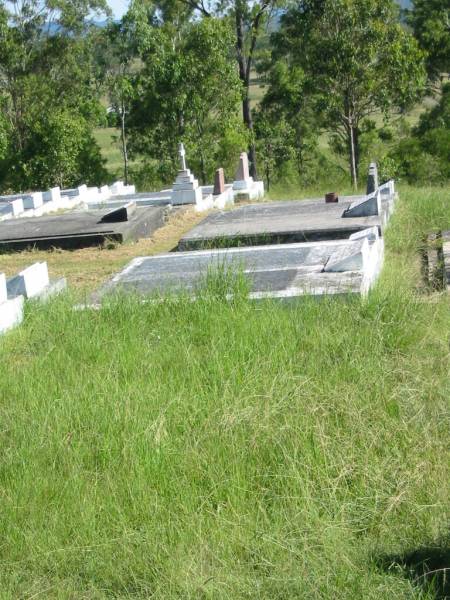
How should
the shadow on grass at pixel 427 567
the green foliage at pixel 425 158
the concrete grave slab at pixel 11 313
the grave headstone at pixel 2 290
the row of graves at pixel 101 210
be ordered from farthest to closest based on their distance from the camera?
1. the green foliage at pixel 425 158
2. the row of graves at pixel 101 210
3. the grave headstone at pixel 2 290
4. the concrete grave slab at pixel 11 313
5. the shadow on grass at pixel 427 567

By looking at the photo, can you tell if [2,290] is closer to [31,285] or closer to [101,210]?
[31,285]

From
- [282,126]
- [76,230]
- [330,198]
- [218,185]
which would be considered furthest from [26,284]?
[282,126]

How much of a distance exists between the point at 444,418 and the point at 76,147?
19.9 m

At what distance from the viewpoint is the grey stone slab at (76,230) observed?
1121 cm

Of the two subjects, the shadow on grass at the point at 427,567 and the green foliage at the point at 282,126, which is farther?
the green foliage at the point at 282,126

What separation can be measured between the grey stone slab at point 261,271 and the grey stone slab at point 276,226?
765mm

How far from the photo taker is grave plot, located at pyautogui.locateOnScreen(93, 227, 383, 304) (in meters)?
7.04

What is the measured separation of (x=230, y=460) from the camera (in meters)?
3.88

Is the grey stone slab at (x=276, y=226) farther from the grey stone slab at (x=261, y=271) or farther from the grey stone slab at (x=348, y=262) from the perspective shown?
the grey stone slab at (x=348, y=262)

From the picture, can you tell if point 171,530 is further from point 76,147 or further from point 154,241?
point 76,147

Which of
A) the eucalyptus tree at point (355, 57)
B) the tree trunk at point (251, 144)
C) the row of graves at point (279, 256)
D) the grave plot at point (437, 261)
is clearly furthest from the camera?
the tree trunk at point (251, 144)

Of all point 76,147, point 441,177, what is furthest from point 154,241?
point 76,147

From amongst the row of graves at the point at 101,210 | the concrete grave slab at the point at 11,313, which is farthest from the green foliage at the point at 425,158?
the concrete grave slab at the point at 11,313

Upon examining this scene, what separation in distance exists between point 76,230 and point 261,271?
4.46 meters
